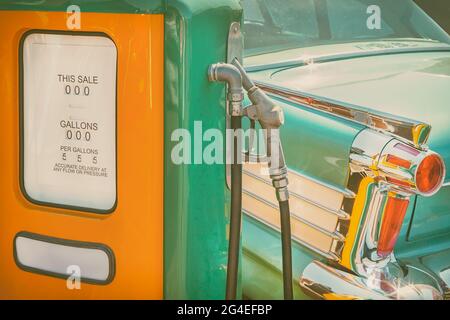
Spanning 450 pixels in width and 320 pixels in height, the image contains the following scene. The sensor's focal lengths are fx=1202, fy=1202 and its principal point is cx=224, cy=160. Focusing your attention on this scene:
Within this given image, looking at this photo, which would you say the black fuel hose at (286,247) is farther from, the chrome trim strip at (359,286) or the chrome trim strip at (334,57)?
the chrome trim strip at (334,57)

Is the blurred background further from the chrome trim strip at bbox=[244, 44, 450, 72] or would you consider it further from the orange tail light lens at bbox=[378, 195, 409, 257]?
the orange tail light lens at bbox=[378, 195, 409, 257]

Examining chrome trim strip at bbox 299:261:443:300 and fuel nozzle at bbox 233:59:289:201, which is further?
chrome trim strip at bbox 299:261:443:300

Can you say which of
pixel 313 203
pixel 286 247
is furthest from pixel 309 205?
pixel 286 247

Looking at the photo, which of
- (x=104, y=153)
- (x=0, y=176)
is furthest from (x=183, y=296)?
(x=0, y=176)

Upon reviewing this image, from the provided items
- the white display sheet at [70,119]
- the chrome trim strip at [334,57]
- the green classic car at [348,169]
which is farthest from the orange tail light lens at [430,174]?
the white display sheet at [70,119]

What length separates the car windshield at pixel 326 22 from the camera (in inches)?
139

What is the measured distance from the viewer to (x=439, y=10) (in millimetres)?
3512

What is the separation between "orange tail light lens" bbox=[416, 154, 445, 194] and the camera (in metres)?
3.17

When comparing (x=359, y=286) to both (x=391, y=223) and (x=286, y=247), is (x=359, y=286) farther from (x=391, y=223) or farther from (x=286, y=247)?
(x=286, y=247)

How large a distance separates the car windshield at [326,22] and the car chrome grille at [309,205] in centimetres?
41

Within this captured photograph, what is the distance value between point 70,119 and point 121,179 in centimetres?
22

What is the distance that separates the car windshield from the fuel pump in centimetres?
49

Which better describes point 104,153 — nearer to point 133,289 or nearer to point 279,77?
point 133,289

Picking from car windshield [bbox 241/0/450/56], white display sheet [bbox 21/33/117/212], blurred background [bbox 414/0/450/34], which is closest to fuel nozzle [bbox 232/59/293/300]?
white display sheet [bbox 21/33/117/212]
